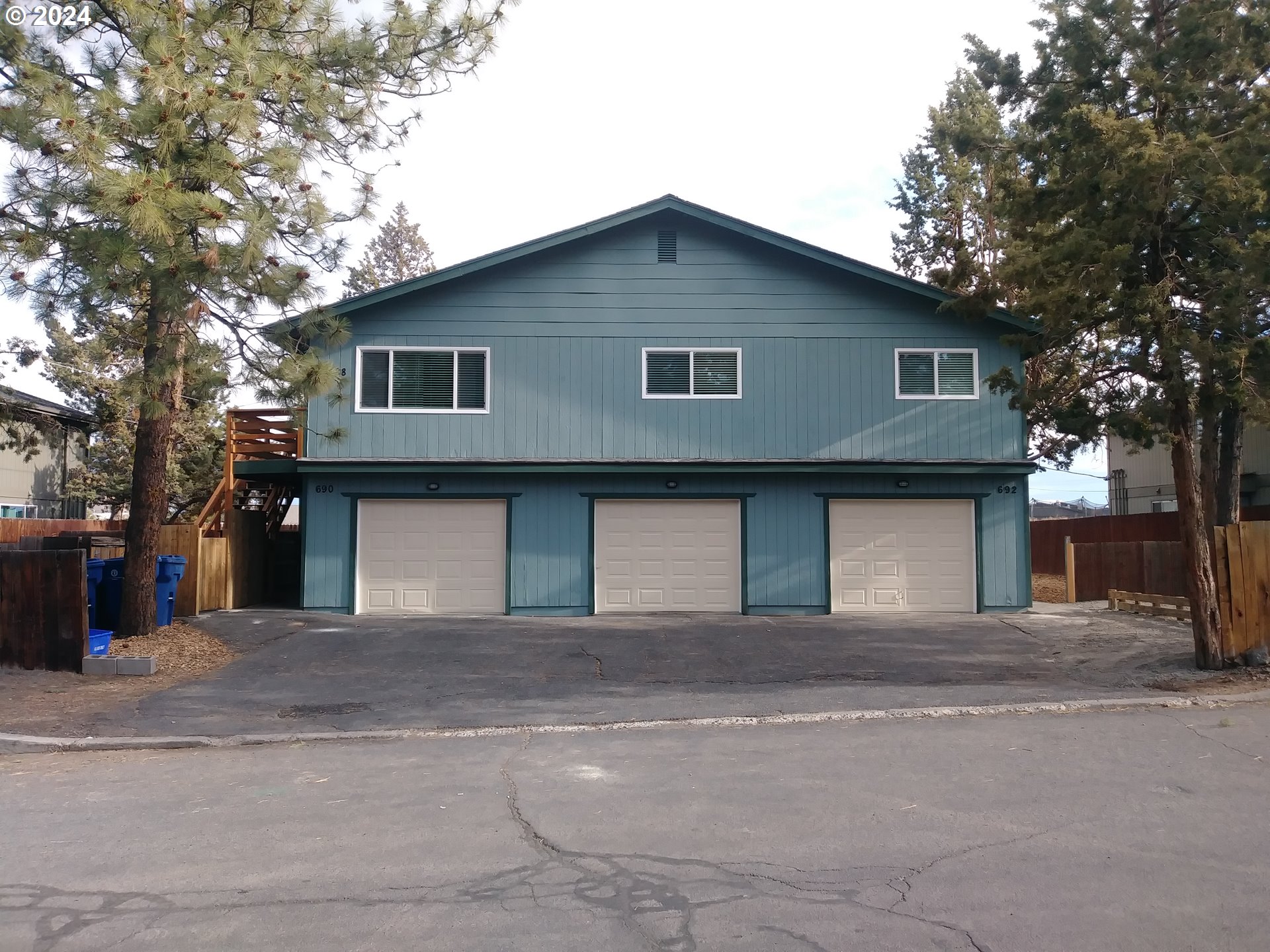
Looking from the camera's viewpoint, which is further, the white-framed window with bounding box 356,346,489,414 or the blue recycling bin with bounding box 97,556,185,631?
the white-framed window with bounding box 356,346,489,414

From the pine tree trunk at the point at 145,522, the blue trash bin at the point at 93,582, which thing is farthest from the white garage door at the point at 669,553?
the blue trash bin at the point at 93,582

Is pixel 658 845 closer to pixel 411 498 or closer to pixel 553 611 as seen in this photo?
pixel 553 611

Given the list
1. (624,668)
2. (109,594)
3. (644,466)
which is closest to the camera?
(624,668)

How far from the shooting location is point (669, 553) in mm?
18109

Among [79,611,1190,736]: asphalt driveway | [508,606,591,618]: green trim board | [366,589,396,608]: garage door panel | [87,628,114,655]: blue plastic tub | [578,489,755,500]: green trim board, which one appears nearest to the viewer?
[79,611,1190,736]: asphalt driveway

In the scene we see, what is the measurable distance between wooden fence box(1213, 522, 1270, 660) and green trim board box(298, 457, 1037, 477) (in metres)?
6.18

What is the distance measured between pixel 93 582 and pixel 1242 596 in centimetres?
1413

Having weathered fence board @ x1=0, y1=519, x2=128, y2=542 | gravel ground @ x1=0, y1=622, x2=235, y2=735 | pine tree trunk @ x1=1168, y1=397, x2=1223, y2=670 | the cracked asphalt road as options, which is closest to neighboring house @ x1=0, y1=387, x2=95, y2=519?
weathered fence board @ x1=0, y1=519, x2=128, y2=542

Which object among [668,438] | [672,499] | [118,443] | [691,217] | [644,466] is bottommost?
[672,499]

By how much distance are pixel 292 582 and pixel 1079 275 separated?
51.4 ft

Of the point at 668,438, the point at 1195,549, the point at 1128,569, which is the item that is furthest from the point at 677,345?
the point at 1128,569

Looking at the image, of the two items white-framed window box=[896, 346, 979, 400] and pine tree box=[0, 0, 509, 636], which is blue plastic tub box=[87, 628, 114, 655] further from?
white-framed window box=[896, 346, 979, 400]

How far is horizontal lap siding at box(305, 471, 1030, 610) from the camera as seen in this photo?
704 inches

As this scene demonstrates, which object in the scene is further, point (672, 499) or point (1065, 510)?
point (1065, 510)
